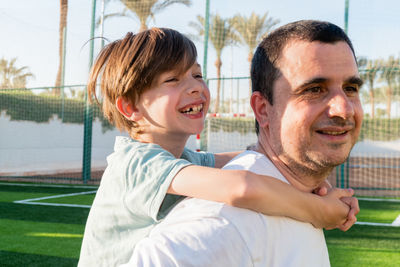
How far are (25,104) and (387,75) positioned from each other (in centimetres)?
1164

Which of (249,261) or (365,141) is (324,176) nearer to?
(249,261)

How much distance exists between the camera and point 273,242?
0.99m

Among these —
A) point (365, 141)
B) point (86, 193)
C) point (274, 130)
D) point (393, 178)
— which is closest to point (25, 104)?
point (86, 193)

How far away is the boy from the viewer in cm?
121

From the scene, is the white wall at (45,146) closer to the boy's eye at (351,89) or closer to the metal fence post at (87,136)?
the metal fence post at (87,136)

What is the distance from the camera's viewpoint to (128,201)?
5.29 feet

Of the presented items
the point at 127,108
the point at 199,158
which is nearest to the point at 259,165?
the point at 127,108

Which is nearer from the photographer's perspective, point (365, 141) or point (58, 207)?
point (58, 207)

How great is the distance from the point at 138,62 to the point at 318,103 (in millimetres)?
1062

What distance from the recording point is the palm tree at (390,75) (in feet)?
32.7

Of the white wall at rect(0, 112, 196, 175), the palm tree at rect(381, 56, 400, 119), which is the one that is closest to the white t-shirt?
the palm tree at rect(381, 56, 400, 119)

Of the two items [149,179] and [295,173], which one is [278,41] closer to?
[295,173]

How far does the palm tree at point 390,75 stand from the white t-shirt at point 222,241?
978 centimetres

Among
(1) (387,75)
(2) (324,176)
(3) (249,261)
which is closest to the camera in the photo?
(3) (249,261)
